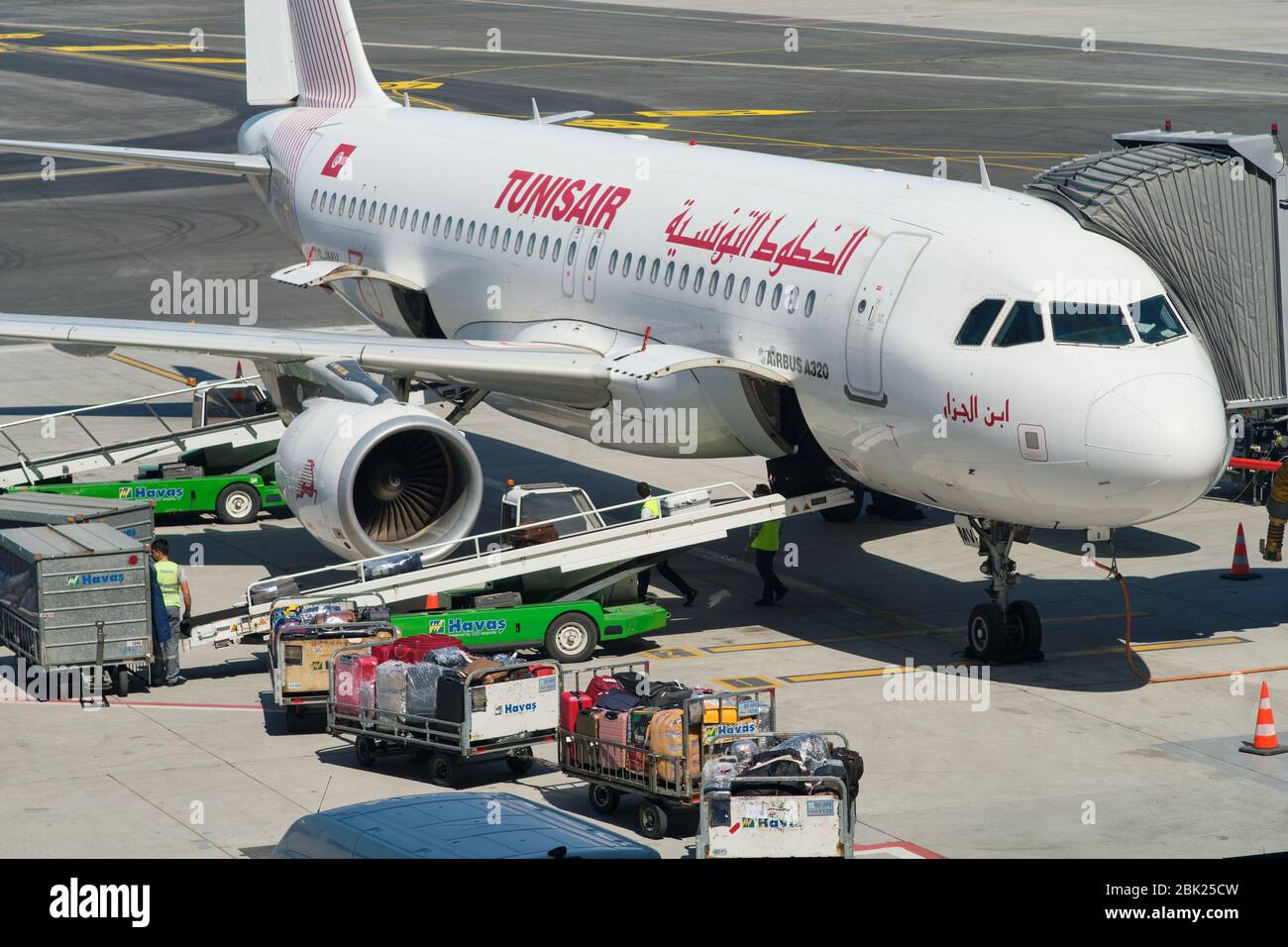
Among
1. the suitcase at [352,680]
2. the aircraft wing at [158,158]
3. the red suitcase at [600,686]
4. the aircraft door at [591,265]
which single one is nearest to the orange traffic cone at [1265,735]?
the red suitcase at [600,686]

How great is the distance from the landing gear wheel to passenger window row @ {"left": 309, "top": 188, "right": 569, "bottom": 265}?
8477 millimetres

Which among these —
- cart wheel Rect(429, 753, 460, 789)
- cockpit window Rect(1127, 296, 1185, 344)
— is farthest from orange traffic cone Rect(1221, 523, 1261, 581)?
cart wheel Rect(429, 753, 460, 789)

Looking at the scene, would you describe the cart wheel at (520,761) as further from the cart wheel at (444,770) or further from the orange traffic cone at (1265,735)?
the orange traffic cone at (1265,735)

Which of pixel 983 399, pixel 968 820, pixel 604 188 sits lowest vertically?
pixel 968 820

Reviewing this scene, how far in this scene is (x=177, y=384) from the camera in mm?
40188

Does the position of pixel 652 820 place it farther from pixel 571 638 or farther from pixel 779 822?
pixel 571 638

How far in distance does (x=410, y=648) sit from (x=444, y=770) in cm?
174

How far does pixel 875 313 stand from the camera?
72.6ft

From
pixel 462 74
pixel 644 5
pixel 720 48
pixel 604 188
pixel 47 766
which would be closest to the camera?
pixel 47 766

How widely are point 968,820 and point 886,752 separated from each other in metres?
2.10

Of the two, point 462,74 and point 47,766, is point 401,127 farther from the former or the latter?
point 462,74
